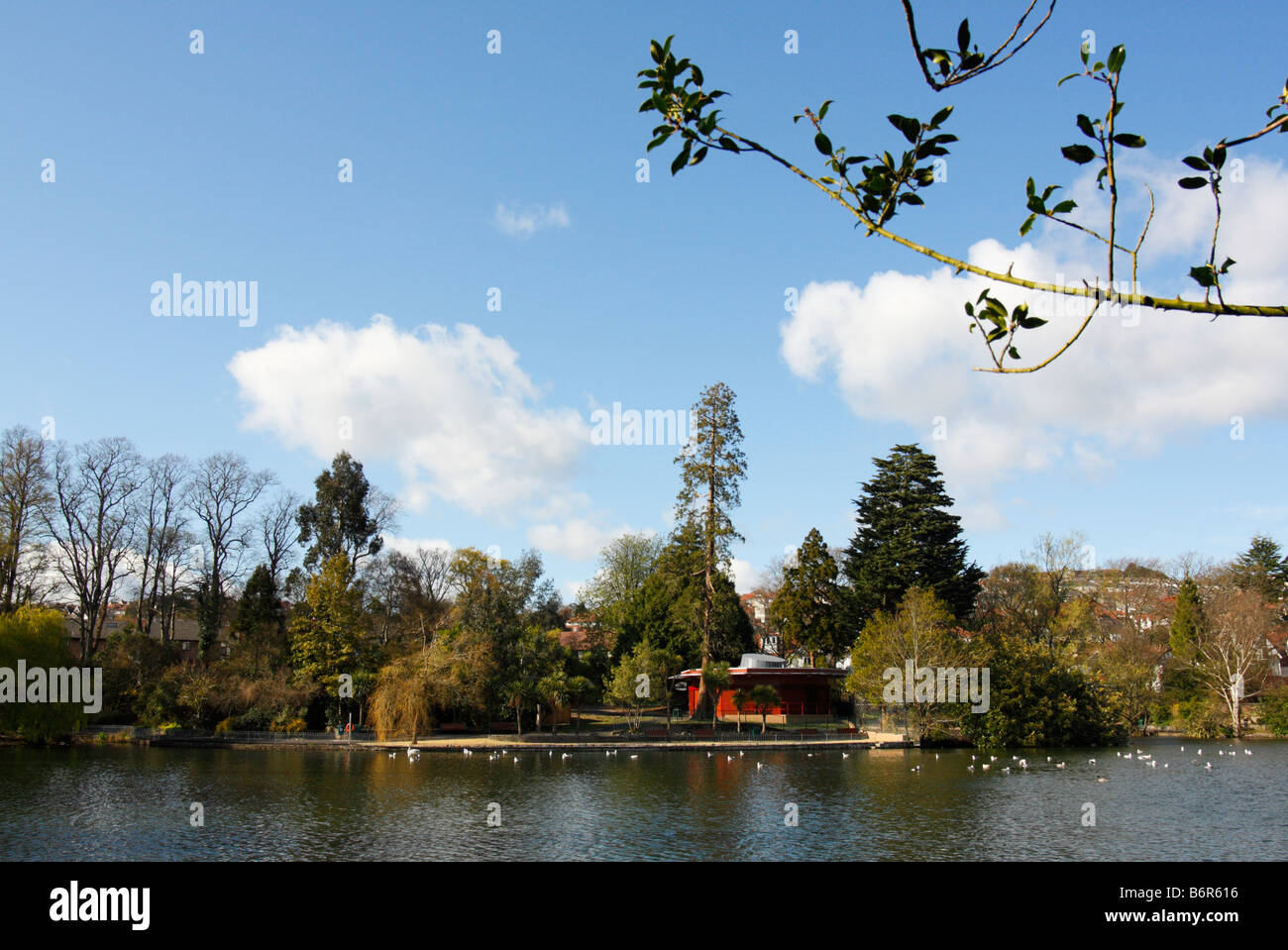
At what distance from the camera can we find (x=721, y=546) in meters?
49.9

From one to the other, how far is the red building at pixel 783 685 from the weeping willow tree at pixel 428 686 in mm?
15163

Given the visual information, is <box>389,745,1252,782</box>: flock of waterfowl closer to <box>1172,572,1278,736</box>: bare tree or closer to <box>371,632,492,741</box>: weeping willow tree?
<box>371,632,492,741</box>: weeping willow tree

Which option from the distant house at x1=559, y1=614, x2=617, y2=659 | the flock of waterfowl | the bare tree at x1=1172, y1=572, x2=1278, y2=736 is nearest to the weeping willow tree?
the flock of waterfowl

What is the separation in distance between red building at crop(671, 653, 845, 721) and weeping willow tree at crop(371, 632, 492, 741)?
15.2m

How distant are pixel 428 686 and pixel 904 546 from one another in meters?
27.0

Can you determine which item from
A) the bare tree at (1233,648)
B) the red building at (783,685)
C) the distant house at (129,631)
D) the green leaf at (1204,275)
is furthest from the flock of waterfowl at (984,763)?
the green leaf at (1204,275)

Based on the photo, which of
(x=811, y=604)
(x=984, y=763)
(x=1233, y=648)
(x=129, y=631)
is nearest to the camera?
(x=984, y=763)

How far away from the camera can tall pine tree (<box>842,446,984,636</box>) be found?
47.4 m

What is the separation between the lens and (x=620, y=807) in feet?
72.4

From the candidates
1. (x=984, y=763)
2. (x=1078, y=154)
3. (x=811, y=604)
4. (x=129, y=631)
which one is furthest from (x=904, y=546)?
(x=1078, y=154)

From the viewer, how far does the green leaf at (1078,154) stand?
2.42 metres

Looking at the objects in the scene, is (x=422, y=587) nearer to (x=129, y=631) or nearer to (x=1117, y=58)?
(x=129, y=631)
